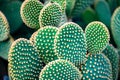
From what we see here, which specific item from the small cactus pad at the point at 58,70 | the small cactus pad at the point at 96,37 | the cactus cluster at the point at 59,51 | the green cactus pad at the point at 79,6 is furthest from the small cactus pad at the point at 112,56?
the green cactus pad at the point at 79,6

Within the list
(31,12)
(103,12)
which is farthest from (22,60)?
(103,12)

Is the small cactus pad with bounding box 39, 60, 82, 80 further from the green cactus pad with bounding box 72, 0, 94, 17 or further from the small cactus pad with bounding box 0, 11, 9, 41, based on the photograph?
the green cactus pad with bounding box 72, 0, 94, 17

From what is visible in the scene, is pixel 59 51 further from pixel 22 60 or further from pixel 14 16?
pixel 14 16

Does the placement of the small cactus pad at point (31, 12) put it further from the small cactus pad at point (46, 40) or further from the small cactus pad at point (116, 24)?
the small cactus pad at point (116, 24)

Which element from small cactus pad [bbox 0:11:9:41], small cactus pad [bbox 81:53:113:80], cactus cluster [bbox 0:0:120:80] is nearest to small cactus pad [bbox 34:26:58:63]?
cactus cluster [bbox 0:0:120:80]

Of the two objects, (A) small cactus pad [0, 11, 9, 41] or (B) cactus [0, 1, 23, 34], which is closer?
(A) small cactus pad [0, 11, 9, 41]

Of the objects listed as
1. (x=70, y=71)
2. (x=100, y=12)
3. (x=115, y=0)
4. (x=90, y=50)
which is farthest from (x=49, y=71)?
(x=115, y=0)

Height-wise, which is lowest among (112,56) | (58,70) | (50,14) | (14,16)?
(58,70)
